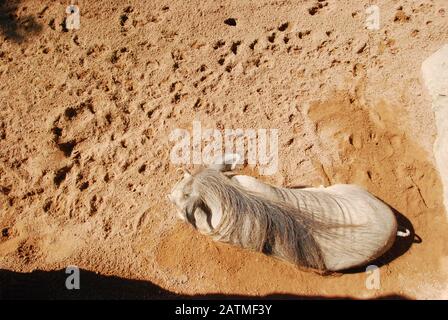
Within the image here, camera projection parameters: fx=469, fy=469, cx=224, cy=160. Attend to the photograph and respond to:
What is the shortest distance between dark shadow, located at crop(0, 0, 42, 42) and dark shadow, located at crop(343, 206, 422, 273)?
15.2 feet

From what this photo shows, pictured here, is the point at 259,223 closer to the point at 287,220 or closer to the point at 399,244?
the point at 287,220

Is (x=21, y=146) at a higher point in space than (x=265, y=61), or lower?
lower

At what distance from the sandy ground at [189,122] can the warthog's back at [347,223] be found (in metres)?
0.30

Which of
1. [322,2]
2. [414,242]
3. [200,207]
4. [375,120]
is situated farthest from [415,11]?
[200,207]

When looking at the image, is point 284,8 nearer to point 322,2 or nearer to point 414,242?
point 322,2

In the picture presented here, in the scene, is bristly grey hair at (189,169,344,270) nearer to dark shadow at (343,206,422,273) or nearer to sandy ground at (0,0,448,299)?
sandy ground at (0,0,448,299)

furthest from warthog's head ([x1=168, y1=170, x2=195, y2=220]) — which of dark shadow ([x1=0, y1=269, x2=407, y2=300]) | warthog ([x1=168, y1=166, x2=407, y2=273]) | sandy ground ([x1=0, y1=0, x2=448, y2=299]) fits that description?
dark shadow ([x1=0, y1=269, x2=407, y2=300])

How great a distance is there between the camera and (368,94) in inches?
212

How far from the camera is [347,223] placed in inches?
170

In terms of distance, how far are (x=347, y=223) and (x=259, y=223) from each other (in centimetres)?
84

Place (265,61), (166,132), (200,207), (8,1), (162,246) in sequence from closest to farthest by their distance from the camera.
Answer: (200,207)
(162,246)
(166,132)
(265,61)
(8,1)

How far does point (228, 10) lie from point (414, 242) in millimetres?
3440

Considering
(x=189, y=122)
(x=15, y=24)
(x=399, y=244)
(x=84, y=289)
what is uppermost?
(x=15, y=24)

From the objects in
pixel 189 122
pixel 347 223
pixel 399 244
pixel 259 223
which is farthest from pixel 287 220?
pixel 189 122
